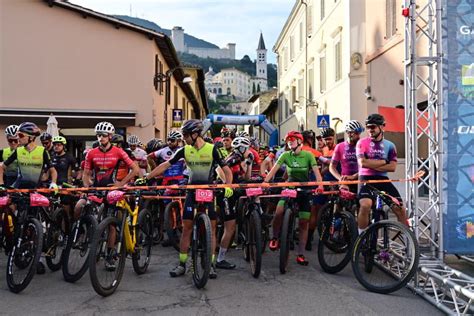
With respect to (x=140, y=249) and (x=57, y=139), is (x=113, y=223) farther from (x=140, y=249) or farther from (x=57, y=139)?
(x=57, y=139)

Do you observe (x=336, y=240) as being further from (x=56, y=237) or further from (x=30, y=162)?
(x=30, y=162)

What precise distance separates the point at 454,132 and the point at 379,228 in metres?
1.47

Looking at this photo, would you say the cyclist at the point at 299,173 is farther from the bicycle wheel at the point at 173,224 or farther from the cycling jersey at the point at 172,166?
the cycling jersey at the point at 172,166

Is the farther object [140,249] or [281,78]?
[281,78]

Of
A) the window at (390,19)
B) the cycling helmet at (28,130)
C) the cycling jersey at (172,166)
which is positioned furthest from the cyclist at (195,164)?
the window at (390,19)

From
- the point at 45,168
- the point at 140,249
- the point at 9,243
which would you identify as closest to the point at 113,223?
the point at 140,249

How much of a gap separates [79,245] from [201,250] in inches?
57.2

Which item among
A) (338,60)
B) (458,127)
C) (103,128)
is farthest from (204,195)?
(338,60)

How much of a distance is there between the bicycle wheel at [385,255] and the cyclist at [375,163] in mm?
474

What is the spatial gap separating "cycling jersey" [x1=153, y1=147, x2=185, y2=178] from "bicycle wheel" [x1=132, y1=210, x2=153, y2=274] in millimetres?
2166

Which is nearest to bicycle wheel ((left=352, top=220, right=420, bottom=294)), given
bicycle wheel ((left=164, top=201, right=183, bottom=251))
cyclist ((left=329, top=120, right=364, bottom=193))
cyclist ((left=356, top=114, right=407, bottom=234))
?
cyclist ((left=356, top=114, right=407, bottom=234))

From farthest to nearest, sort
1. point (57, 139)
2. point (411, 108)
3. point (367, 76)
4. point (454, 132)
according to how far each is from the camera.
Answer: point (367, 76) → point (57, 139) → point (411, 108) → point (454, 132)

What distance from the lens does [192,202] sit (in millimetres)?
6352

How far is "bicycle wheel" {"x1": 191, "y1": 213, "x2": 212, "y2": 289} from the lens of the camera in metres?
5.86
